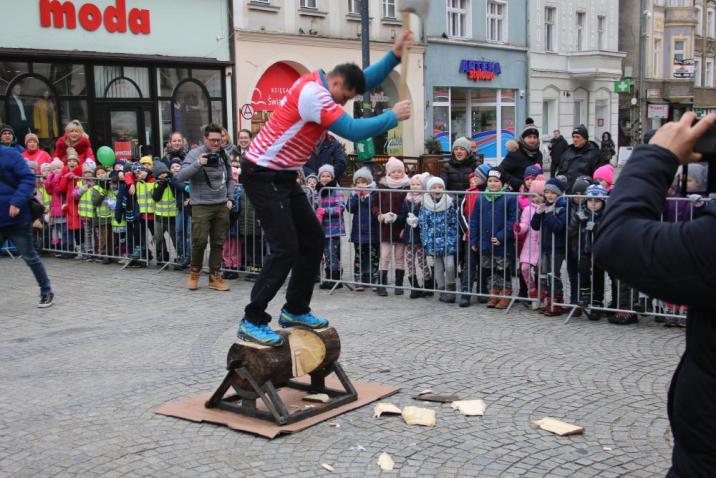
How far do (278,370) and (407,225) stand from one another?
4773 millimetres

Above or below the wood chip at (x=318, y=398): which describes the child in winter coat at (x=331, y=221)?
above

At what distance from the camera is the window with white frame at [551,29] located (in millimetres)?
38834

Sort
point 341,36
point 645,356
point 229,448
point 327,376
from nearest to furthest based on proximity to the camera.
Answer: point 229,448
point 327,376
point 645,356
point 341,36

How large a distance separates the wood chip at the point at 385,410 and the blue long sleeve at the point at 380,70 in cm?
215

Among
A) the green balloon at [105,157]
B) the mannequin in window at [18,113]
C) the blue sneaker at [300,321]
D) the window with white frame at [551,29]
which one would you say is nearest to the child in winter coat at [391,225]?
the blue sneaker at [300,321]

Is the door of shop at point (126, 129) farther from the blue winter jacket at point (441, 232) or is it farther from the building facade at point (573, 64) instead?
the building facade at point (573, 64)

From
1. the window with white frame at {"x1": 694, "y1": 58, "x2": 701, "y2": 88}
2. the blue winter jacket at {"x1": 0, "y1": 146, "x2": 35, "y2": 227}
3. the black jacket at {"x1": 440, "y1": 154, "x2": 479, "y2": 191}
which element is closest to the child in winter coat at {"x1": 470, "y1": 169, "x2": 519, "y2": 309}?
the black jacket at {"x1": 440, "y1": 154, "x2": 479, "y2": 191}

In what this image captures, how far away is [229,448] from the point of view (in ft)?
16.8

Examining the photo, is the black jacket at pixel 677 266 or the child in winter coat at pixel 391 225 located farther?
the child in winter coat at pixel 391 225

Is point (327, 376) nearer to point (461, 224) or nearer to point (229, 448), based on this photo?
point (229, 448)

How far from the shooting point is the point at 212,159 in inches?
410

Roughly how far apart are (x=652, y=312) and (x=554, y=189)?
1.60m

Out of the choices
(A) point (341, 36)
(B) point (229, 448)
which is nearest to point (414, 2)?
(B) point (229, 448)

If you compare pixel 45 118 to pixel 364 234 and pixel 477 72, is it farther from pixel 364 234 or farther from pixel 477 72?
pixel 477 72
